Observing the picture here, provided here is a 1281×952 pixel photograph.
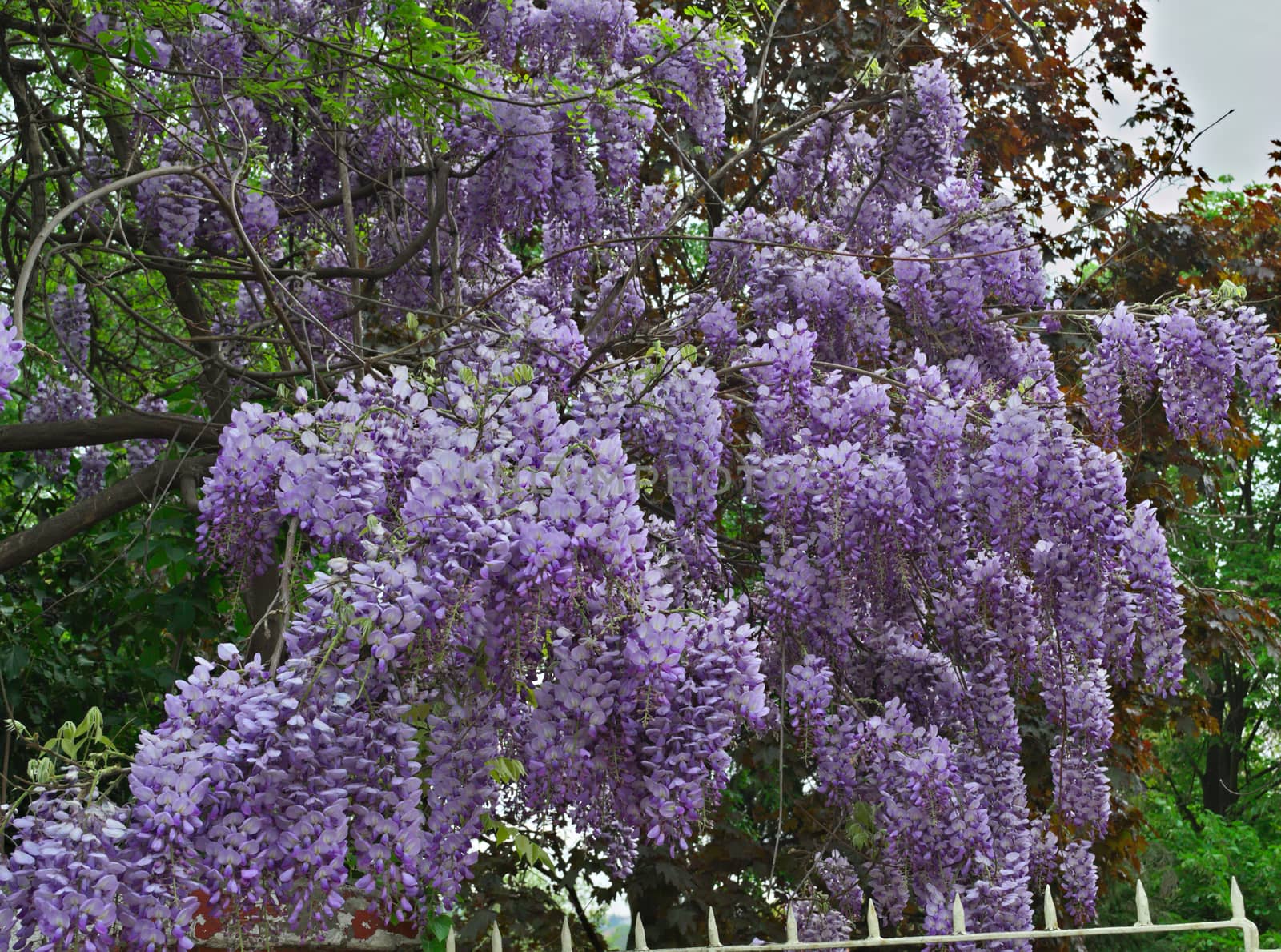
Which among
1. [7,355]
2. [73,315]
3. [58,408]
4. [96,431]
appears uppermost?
[73,315]

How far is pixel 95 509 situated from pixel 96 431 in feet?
0.91

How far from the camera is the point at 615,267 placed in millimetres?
5535

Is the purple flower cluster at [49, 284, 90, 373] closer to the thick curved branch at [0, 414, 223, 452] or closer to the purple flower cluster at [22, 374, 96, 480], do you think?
the purple flower cluster at [22, 374, 96, 480]

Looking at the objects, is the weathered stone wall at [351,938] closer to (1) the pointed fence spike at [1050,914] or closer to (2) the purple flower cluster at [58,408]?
(1) the pointed fence spike at [1050,914]

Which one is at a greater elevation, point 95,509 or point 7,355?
point 95,509

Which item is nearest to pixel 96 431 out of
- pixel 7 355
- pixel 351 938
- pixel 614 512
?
pixel 351 938

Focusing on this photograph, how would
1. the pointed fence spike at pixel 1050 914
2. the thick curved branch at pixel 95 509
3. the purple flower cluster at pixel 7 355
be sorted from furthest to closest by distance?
the thick curved branch at pixel 95 509 < the pointed fence spike at pixel 1050 914 < the purple flower cluster at pixel 7 355

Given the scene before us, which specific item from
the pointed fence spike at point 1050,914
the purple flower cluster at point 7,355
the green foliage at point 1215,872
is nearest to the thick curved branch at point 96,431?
the purple flower cluster at point 7,355

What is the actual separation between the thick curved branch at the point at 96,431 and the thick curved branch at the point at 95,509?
0.11 meters

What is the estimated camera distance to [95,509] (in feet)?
15.2

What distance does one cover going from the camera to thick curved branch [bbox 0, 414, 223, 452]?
4504mm

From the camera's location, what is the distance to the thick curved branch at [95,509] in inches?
175

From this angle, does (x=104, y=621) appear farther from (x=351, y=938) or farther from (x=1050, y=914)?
(x=1050, y=914)

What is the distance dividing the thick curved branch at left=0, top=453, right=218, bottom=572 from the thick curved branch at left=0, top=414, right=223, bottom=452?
0.11m
